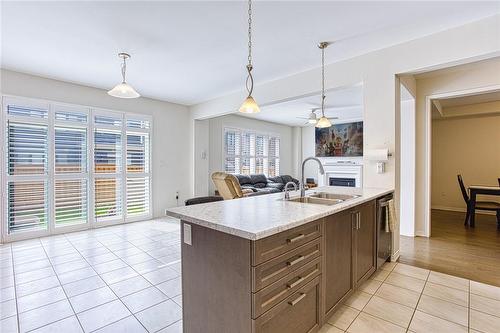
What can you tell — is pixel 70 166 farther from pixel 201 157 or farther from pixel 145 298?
pixel 145 298

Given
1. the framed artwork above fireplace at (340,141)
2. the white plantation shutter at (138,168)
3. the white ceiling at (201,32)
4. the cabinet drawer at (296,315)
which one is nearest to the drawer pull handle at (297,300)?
the cabinet drawer at (296,315)

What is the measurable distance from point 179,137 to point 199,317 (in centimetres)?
505

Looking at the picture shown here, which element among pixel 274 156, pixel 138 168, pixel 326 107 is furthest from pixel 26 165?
pixel 274 156

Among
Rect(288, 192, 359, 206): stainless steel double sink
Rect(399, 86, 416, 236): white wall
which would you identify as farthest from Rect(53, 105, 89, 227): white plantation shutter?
Rect(399, 86, 416, 236): white wall

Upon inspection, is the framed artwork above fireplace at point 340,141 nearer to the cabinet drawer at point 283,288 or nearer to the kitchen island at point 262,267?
the kitchen island at point 262,267

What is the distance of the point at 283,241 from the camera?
1.45m

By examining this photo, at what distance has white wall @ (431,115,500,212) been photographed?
5.94 meters

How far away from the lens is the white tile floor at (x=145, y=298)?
1.92 metres

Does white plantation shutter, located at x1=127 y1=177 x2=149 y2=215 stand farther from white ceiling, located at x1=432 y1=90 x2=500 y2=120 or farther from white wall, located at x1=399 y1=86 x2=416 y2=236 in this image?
white ceiling, located at x1=432 y1=90 x2=500 y2=120

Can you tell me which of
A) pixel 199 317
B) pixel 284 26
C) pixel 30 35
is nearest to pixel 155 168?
pixel 30 35

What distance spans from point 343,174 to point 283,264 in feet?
23.8

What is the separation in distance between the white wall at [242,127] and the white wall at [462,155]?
4.40 m

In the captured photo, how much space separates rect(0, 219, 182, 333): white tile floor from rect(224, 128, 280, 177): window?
3.63m

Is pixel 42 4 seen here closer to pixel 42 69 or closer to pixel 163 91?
pixel 42 69
